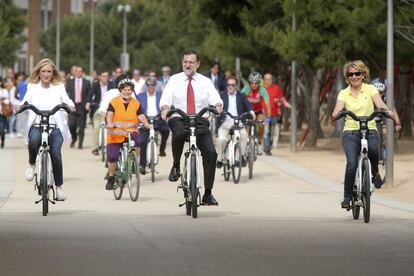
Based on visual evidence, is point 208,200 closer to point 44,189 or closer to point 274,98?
point 44,189

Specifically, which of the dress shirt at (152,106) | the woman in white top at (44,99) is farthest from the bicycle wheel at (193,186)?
the dress shirt at (152,106)

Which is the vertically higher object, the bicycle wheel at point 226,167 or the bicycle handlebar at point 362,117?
the bicycle handlebar at point 362,117

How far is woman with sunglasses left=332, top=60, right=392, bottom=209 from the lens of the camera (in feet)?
49.7

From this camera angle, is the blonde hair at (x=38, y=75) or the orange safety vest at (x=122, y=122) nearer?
the blonde hair at (x=38, y=75)

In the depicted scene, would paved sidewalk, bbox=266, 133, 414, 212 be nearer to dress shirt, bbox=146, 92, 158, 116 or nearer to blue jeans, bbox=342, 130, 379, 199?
blue jeans, bbox=342, 130, 379, 199

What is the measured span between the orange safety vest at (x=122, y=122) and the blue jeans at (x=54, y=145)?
2.50 metres

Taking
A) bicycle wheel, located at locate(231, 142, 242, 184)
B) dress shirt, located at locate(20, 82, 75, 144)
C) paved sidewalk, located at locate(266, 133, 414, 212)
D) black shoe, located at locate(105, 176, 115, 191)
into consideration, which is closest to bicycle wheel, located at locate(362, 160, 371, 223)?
paved sidewalk, located at locate(266, 133, 414, 212)

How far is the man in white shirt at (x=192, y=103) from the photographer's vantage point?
15.7m

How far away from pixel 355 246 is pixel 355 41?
53.6 feet

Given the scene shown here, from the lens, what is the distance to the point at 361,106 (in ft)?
50.3

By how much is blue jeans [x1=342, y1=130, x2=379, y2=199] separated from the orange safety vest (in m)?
4.51

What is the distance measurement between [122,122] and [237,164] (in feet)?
12.7

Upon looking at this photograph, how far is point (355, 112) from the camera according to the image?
15.4 meters

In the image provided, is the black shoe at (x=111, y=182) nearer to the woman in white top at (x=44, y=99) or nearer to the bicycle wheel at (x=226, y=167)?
the woman in white top at (x=44, y=99)
